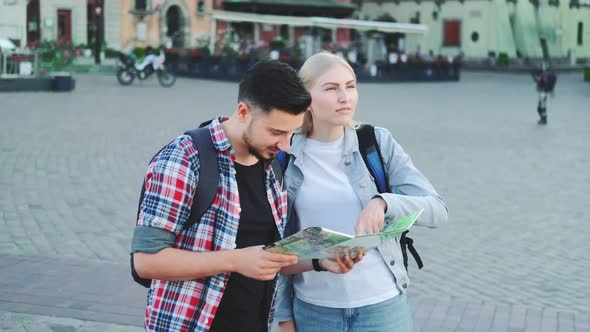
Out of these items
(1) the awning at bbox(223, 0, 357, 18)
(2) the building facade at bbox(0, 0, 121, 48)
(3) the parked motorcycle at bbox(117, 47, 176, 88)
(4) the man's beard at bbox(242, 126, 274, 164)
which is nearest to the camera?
(4) the man's beard at bbox(242, 126, 274, 164)

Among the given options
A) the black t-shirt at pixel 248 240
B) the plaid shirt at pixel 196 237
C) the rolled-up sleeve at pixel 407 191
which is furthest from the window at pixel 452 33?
the plaid shirt at pixel 196 237

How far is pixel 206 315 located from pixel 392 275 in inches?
29.3

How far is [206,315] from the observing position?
2.50 meters

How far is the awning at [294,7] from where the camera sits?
51.4m

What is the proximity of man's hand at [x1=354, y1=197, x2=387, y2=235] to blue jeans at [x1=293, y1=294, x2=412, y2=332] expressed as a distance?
1.01ft

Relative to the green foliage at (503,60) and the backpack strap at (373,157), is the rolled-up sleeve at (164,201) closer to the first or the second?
the backpack strap at (373,157)

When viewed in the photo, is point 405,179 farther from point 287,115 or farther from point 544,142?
point 544,142

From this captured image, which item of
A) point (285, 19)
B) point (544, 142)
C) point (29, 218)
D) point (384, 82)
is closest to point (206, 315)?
point (29, 218)

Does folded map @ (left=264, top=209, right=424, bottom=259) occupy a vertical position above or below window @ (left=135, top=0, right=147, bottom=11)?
below

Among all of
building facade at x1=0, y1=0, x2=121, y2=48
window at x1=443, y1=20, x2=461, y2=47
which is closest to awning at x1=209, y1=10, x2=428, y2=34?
building facade at x1=0, y1=0, x2=121, y2=48

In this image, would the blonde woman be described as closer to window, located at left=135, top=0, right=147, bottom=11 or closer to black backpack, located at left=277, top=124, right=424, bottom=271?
black backpack, located at left=277, top=124, right=424, bottom=271

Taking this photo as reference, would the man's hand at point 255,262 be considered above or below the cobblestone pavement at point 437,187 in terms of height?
above

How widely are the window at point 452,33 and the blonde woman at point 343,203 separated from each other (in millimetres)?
54587

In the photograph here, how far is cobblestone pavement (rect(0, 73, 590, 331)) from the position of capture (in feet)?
21.5
